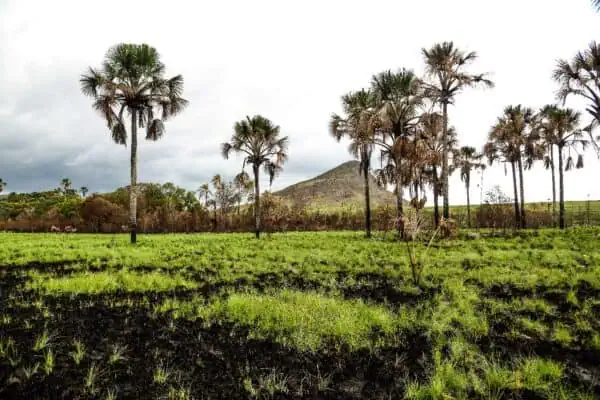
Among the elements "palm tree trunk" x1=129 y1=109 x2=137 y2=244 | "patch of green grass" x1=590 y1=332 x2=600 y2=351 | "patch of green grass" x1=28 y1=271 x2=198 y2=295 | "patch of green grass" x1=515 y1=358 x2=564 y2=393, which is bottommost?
"patch of green grass" x1=515 y1=358 x2=564 y2=393

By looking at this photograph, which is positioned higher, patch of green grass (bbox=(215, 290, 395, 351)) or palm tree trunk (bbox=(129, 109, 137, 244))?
palm tree trunk (bbox=(129, 109, 137, 244))

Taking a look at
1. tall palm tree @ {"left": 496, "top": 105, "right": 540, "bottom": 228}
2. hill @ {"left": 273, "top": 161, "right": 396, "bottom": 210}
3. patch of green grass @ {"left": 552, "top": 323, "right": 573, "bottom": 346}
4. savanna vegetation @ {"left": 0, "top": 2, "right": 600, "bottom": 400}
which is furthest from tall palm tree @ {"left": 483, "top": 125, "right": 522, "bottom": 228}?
hill @ {"left": 273, "top": 161, "right": 396, "bottom": 210}

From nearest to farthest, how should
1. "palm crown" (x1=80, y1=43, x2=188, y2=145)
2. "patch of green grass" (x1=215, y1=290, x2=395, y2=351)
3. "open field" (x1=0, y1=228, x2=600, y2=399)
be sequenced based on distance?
"open field" (x1=0, y1=228, x2=600, y2=399)
"patch of green grass" (x1=215, y1=290, x2=395, y2=351)
"palm crown" (x1=80, y1=43, x2=188, y2=145)

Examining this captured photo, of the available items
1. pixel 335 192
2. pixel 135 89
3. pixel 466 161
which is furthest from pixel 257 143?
pixel 335 192

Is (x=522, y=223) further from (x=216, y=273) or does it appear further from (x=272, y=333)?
(x=272, y=333)

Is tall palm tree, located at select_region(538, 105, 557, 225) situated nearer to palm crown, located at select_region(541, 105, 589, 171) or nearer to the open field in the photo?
palm crown, located at select_region(541, 105, 589, 171)

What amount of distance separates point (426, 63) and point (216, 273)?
902 inches

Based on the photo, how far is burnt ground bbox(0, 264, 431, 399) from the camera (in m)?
4.19

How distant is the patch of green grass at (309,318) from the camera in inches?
232

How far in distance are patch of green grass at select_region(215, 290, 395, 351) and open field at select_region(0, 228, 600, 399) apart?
0.03 metres

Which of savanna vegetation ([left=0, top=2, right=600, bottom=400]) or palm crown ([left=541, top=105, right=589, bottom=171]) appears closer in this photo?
savanna vegetation ([left=0, top=2, right=600, bottom=400])

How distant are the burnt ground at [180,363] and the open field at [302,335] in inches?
0.8

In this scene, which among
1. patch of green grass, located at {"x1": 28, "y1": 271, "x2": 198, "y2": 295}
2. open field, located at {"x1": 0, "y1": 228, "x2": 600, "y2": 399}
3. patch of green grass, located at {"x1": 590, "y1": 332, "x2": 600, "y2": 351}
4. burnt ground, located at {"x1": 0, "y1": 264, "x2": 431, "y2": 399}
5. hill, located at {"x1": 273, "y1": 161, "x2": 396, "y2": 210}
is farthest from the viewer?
hill, located at {"x1": 273, "y1": 161, "x2": 396, "y2": 210}

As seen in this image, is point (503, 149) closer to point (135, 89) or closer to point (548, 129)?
point (548, 129)
